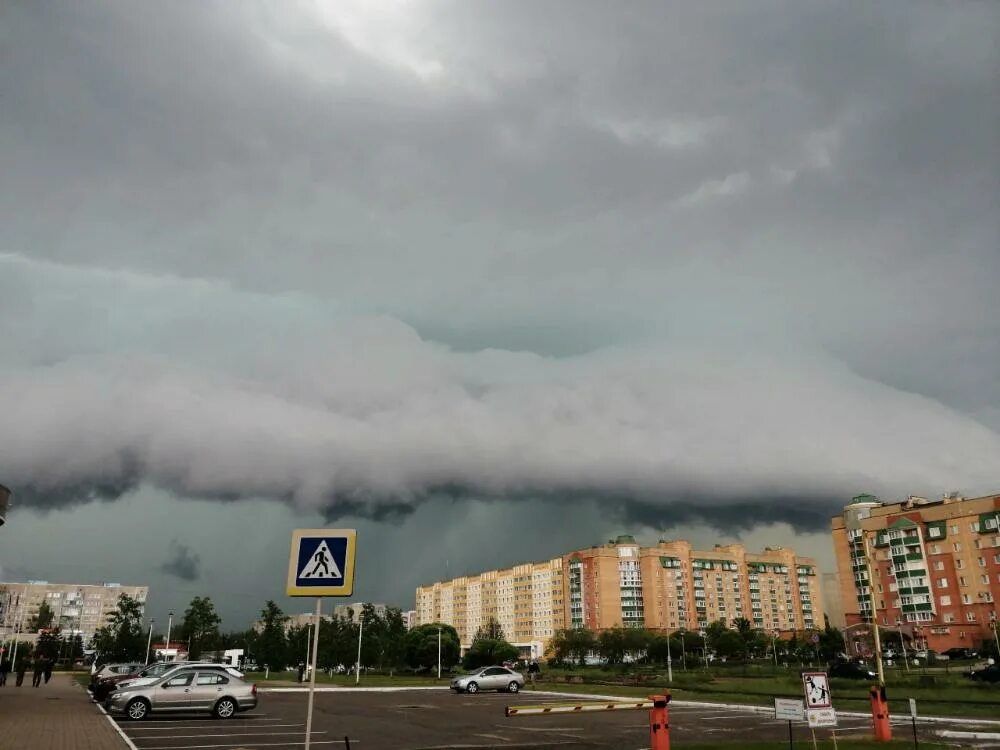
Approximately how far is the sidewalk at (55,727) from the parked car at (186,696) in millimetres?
935

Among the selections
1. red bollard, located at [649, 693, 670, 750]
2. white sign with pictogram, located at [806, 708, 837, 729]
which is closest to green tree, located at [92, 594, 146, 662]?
red bollard, located at [649, 693, 670, 750]

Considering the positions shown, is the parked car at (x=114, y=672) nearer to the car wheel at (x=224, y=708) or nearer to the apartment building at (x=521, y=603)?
the car wheel at (x=224, y=708)

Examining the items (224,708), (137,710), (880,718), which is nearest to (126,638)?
(137,710)

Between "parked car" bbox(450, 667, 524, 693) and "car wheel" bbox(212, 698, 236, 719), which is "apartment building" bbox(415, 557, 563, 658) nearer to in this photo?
"parked car" bbox(450, 667, 524, 693)

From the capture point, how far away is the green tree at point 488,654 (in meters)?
93.3

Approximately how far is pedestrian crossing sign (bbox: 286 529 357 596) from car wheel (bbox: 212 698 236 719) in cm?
1930

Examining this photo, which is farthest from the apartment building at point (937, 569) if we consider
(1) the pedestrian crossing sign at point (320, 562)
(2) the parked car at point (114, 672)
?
(1) the pedestrian crossing sign at point (320, 562)

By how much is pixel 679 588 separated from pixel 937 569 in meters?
66.8

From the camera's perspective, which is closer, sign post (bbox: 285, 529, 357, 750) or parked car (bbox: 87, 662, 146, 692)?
sign post (bbox: 285, 529, 357, 750)

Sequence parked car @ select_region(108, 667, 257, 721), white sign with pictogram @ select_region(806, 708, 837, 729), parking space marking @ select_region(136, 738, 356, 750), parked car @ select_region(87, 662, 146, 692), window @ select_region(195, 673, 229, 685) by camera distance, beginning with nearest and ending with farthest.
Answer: white sign with pictogram @ select_region(806, 708, 837, 729) → parking space marking @ select_region(136, 738, 356, 750) → parked car @ select_region(108, 667, 257, 721) → window @ select_region(195, 673, 229, 685) → parked car @ select_region(87, 662, 146, 692)

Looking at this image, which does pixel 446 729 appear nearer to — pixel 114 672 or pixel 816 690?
pixel 816 690

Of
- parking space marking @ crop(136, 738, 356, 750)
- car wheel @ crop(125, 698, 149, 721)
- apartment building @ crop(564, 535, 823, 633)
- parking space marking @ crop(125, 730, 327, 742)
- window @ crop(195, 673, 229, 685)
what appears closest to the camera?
parking space marking @ crop(136, 738, 356, 750)

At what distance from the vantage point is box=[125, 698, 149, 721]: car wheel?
24344 mm

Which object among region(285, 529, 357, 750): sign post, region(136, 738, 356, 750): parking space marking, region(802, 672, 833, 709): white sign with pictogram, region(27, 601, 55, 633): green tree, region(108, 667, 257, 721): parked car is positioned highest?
region(27, 601, 55, 633): green tree
